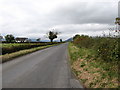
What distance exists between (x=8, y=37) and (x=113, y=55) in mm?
110585

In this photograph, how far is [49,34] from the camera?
86.1m

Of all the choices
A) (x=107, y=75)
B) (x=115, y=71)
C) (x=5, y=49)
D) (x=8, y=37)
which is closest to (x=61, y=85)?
(x=107, y=75)

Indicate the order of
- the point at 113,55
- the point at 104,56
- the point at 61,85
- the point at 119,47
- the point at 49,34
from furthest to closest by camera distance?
the point at 49,34 < the point at 104,56 < the point at 113,55 < the point at 119,47 < the point at 61,85

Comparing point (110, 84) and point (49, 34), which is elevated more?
point (49, 34)

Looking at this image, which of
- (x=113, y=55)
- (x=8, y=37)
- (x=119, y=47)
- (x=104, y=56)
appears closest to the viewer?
(x=119, y=47)

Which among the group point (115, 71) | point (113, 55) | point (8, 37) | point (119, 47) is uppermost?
point (8, 37)

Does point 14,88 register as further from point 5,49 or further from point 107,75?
point 5,49

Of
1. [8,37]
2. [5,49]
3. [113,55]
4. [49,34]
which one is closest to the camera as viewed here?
[113,55]

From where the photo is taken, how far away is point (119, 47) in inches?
226

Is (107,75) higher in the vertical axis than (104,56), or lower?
lower

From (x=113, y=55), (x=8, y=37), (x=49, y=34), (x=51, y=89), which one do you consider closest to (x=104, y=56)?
(x=113, y=55)

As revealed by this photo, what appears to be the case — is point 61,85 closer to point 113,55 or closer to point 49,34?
point 113,55

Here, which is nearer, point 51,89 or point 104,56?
point 51,89

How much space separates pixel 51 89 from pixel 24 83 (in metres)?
1.44
